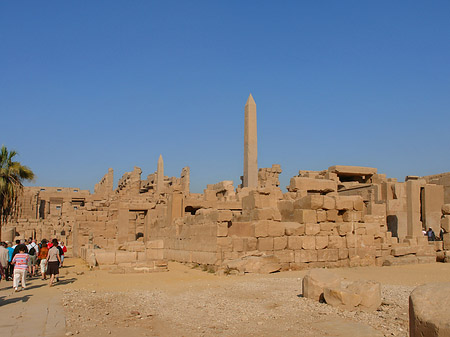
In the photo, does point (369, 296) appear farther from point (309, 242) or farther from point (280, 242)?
point (309, 242)

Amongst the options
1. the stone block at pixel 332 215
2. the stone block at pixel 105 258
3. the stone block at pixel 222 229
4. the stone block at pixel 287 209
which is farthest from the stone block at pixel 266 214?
the stone block at pixel 105 258

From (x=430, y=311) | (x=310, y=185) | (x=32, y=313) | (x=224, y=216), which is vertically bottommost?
(x=32, y=313)

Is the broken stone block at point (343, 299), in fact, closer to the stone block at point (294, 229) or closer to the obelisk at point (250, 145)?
the stone block at point (294, 229)

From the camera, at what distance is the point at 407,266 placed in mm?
13914

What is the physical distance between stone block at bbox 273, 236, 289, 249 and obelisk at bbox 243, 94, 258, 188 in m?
13.0

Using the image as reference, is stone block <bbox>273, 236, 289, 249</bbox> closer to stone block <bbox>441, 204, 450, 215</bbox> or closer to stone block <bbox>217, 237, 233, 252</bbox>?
stone block <bbox>217, 237, 233, 252</bbox>

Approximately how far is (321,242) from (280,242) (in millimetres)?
1333

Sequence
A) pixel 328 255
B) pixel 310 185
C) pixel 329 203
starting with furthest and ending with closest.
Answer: pixel 310 185 → pixel 329 203 → pixel 328 255

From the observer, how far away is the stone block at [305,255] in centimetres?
1268

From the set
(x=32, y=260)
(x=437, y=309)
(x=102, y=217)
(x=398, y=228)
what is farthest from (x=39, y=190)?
(x=437, y=309)

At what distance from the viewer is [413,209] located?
1850 cm

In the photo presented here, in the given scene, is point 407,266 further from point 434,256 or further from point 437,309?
point 437,309

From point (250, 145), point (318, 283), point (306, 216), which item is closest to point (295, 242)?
point (306, 216)

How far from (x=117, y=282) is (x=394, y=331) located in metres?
7.05
